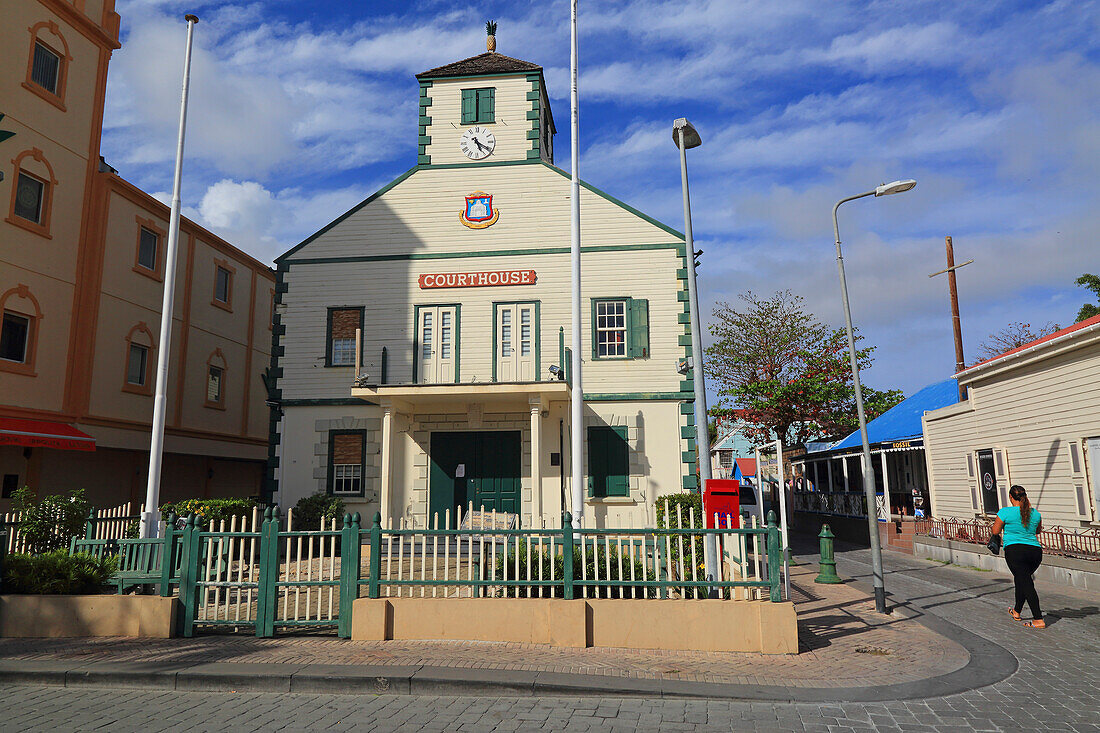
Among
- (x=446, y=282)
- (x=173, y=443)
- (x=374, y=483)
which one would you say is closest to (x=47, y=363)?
(x=173, y=443)

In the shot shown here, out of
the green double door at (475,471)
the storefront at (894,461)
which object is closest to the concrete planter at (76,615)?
the green double door at (475,471)

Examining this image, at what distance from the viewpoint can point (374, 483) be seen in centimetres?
1708

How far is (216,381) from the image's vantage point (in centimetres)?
2444

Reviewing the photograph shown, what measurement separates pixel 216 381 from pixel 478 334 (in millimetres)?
12132

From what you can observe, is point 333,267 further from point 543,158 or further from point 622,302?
point 622,302

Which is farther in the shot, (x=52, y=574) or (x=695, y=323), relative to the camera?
(x=695, y=323)

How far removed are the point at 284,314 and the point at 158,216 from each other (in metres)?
7.05

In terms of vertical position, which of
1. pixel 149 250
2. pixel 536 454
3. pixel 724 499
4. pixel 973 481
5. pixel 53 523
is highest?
pixel 149 250

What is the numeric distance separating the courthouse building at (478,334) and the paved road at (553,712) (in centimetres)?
900

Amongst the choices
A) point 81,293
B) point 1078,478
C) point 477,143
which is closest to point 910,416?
point 1078,478

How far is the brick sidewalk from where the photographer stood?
7.29 metres

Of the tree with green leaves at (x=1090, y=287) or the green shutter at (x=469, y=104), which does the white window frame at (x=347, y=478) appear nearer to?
the green shutter at (x=469, y=104)

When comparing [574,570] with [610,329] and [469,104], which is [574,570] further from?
[469,104]

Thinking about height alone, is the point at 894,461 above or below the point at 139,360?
below
